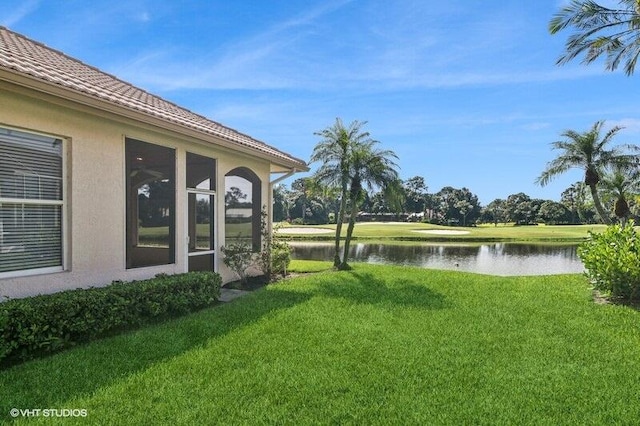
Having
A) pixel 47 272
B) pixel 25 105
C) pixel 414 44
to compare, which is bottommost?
pixel 47 272

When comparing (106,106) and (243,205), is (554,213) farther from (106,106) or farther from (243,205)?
(106,106)

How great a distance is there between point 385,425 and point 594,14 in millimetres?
12412

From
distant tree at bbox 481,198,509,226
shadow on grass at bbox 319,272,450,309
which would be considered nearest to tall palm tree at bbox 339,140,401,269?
shadow on grass at bbox 319,272,450,309

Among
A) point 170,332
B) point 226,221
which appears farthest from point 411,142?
point 170,332

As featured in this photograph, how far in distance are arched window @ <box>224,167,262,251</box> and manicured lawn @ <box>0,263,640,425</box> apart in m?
2.99

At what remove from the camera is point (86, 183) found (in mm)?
5703

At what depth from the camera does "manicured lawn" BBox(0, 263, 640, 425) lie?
325 centimetres

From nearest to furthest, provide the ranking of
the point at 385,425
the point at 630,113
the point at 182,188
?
the point at 385,425
the point at 182,188
the point at 630,113

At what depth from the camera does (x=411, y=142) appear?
85.0ft

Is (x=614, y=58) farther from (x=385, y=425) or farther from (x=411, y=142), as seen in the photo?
(x=411, y=142)

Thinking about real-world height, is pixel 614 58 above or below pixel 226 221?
above

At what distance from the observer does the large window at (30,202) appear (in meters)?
4.80

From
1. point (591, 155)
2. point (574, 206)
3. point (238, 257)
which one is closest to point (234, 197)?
point (238, 257)

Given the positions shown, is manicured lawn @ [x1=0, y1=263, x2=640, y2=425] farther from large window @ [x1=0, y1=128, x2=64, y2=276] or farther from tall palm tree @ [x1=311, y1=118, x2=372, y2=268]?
tall palm tree @ [x1=311, y1=118, x2=372, y2=268]
